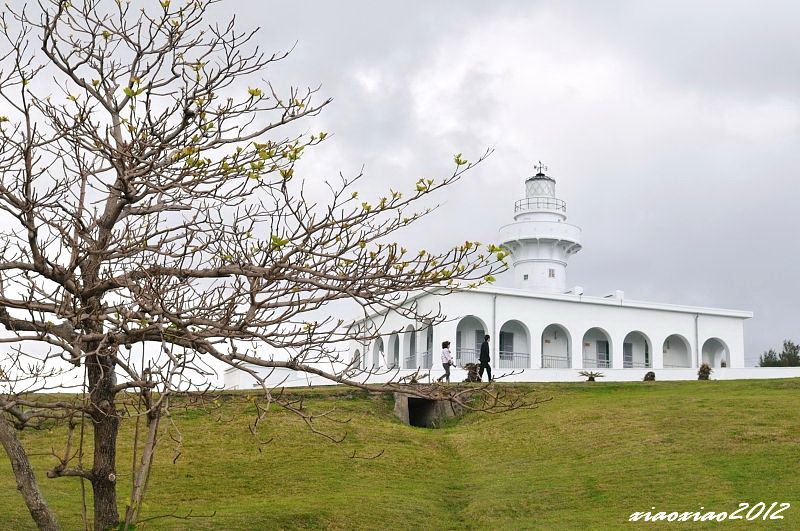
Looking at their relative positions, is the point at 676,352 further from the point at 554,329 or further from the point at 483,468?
the point at 483,468

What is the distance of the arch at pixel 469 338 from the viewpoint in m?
34.8

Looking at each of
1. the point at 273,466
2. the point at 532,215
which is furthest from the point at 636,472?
the point at 532,215

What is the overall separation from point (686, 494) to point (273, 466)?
6.63 m

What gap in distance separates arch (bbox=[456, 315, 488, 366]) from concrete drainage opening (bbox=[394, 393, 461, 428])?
12532 millimetres

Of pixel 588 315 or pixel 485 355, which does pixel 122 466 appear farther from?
pixel 588 315

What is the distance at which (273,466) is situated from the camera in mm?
15461

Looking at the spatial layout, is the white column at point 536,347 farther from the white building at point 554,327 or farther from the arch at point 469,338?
the arch at point 469,338

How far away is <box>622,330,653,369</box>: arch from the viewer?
3769 centimetres

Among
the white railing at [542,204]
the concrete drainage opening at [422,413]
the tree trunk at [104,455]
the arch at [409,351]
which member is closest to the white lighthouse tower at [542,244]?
the white railing at [542,204]

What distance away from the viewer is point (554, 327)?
36.2m

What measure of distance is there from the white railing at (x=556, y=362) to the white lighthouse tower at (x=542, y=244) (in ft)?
13.4

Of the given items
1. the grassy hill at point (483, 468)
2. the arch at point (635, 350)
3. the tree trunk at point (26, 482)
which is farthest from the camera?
the arch at point (635, 350)

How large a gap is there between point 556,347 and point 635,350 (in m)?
3.87

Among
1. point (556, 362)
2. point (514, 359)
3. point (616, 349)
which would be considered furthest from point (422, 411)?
point (616, 349)
